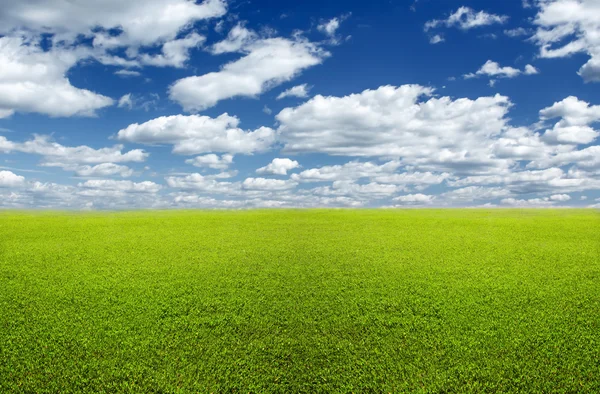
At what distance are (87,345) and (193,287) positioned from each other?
129 inches

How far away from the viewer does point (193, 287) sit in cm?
1052

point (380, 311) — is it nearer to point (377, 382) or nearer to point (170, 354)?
point (377, 382)

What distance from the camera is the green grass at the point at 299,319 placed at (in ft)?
21.5

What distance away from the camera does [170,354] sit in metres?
7.16

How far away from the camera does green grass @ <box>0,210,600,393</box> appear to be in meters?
6.56

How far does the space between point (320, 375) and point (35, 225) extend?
22.1 m

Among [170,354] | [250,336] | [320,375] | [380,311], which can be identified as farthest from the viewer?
[380,311]

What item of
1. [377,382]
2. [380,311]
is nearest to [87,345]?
[377,382]

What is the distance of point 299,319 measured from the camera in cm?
854

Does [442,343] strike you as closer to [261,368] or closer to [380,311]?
[380,311]

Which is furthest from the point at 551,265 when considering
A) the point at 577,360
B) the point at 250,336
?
the point at 250,336

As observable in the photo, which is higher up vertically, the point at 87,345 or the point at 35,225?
the point at 35,225

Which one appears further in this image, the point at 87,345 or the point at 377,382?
the point at 87,345

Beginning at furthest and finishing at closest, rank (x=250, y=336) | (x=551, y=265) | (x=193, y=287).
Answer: (x=551, y=265) → (x=193, y=287) → (x=250, y=336)
